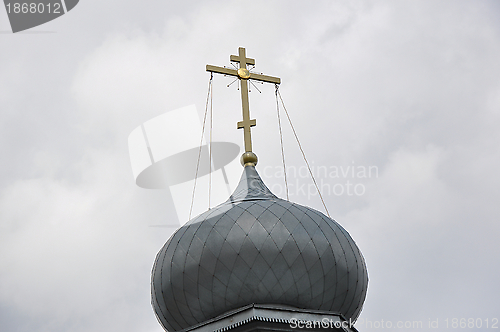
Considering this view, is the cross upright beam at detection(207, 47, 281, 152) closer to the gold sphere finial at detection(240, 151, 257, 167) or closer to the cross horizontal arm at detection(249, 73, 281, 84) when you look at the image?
the cross horizontal arm at detection(249, 73, 281, 84)

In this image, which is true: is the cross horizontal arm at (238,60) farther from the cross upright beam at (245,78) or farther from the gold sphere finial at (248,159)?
the gold sphere finial at (248,159)

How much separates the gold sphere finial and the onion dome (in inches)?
70.4

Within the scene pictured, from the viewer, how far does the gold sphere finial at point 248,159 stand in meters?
18.6

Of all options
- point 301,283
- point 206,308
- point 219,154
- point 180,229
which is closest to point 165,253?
point 180,229

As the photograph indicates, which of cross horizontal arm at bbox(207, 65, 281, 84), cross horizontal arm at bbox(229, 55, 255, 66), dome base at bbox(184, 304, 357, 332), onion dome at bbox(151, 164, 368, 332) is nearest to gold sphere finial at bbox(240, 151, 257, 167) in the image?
onion dome at bbox(151, 164, 368, 332)

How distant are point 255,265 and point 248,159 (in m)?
3.59

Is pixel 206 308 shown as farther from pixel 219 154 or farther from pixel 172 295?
pixel 219 154

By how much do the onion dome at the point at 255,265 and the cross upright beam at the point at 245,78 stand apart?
8.64 feet

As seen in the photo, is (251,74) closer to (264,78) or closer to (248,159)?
(264,78)

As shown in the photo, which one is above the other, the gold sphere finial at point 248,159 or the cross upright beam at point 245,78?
the cross upright beam at point 245,78

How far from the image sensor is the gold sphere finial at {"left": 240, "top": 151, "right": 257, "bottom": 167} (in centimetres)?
1856

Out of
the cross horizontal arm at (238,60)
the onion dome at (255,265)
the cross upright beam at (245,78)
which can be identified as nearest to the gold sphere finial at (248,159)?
the cross upright beam at (245,78)

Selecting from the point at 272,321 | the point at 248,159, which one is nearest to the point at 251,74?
the point at 248,159

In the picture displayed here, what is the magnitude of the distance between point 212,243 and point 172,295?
1.37 meters
